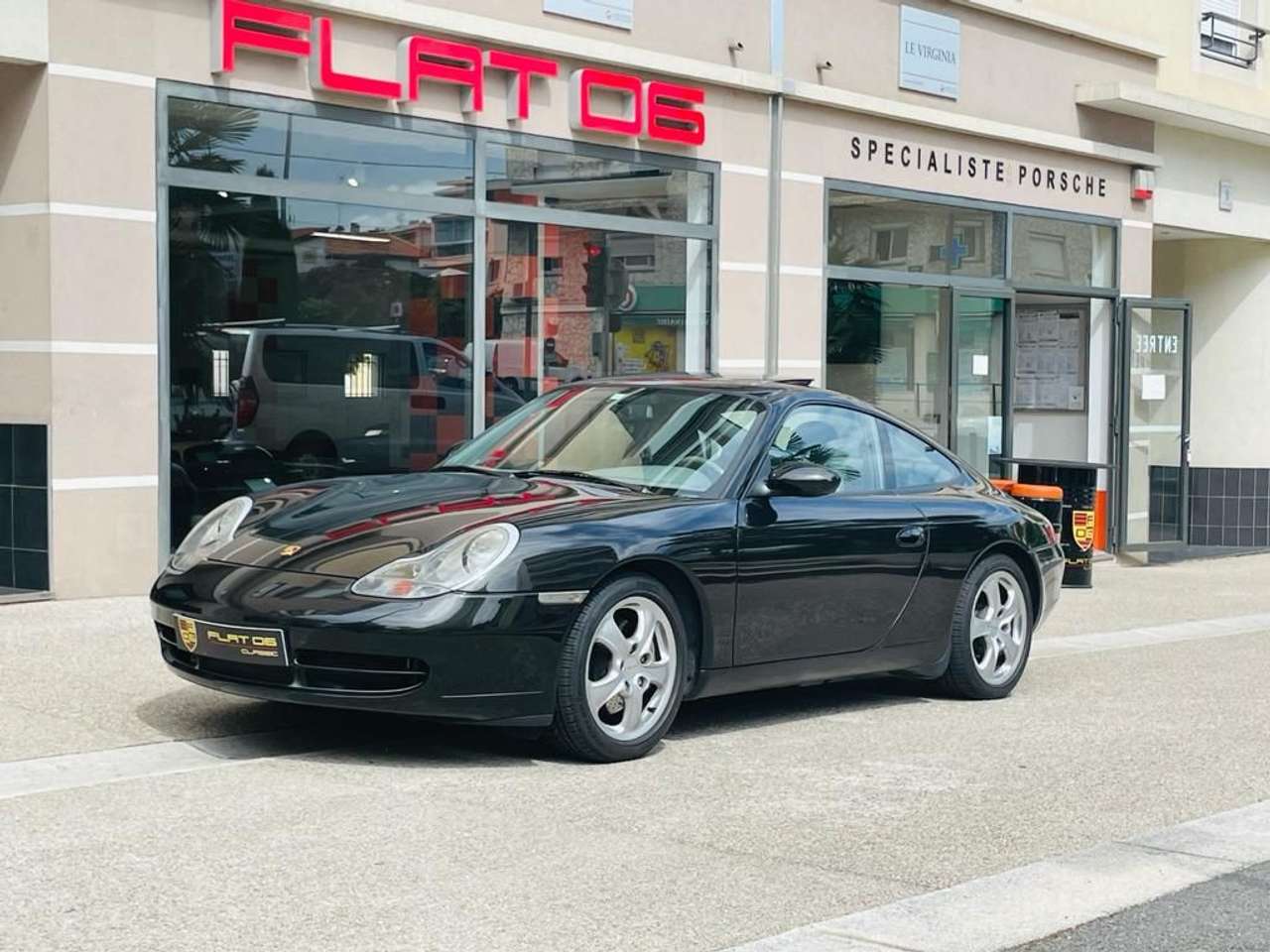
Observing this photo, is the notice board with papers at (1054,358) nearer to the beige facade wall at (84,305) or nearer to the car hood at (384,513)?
the beige facade wall at (84,305)

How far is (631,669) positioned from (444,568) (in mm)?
849

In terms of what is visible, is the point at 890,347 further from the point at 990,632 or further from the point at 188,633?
the point at 188,633

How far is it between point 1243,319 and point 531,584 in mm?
15899

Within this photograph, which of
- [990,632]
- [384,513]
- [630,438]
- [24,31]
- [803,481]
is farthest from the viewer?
[24,31]

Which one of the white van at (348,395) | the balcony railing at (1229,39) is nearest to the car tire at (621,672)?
the white van at (348,395)

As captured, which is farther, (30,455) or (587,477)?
(30,455)

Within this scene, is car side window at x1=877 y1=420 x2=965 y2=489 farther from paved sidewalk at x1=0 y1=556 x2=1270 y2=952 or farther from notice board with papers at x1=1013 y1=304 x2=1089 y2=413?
notice board with papers at x1=1013 y1=304 x2=1089 y2=413

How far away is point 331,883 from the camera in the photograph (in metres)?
4.96

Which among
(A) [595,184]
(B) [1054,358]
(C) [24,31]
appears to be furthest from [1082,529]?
(C) [24,31]

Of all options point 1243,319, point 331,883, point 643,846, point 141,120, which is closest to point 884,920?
point 643,846

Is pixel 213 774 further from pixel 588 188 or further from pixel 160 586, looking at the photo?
pixel 588 188

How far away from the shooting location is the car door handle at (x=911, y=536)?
7941 mm

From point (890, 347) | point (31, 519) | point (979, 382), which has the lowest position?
point (31, 519)

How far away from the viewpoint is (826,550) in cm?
753
